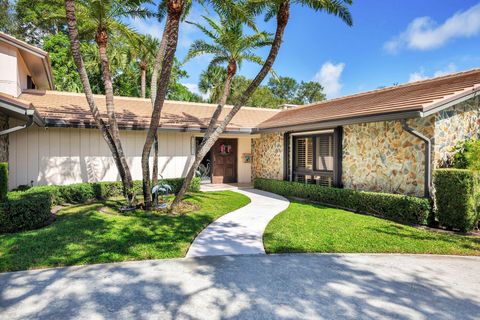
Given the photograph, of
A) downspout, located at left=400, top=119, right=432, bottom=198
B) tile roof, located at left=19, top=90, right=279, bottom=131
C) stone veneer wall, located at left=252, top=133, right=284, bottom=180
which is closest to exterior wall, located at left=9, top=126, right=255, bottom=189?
tile roof, located at left=19, top=90, right=279, bottom=131

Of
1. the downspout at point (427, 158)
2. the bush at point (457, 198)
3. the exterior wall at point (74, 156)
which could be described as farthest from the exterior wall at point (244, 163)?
the bush at point (457, 198)

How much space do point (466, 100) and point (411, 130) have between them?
7.31 ft

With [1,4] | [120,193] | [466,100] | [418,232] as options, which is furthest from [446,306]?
[1,4]

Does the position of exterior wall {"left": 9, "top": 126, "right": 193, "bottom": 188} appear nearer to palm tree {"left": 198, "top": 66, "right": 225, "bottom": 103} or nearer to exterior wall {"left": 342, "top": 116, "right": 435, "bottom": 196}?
exterior wall {"left": 342, "top": 116, "right": 435, "bottom": 196}

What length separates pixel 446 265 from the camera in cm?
491

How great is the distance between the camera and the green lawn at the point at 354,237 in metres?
5.63

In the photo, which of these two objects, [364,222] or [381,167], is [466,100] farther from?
[364,222]

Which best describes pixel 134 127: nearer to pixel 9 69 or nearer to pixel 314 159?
pixel 9 69

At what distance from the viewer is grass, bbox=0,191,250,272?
490 centimetres

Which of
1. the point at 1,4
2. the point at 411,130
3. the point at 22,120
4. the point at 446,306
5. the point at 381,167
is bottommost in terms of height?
the point at 446,306

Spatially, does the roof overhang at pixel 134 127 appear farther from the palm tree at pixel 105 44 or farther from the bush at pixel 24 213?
the bush at pixel 24 213

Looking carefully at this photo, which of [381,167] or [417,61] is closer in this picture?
[381,167]

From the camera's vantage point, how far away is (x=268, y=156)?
1445 cm

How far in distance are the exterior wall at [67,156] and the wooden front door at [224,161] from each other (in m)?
3.47
